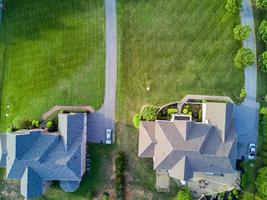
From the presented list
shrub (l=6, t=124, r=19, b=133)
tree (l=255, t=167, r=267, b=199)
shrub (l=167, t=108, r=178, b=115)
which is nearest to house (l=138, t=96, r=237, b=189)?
shrub (l=167, t=108, r=178, b=115)

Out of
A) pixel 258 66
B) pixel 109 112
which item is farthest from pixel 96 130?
pixel 258 66

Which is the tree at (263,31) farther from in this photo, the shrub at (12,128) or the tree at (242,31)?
the shrub at (12,128)

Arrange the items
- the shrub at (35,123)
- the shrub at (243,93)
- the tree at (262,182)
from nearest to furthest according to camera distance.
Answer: the tree at (262,182), the shrub at (243,93), the shrub at (35,123)

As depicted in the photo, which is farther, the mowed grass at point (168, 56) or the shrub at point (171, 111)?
the mowed grass at point (168, 56)

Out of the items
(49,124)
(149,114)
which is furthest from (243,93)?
(49,124)

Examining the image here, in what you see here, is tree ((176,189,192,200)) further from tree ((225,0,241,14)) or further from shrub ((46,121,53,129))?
tree ((225,0,241,14))

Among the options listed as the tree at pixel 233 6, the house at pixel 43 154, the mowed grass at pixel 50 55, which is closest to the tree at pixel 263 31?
the tree at pixel 233 6

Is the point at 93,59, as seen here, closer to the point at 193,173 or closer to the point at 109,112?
the point at 109,112
